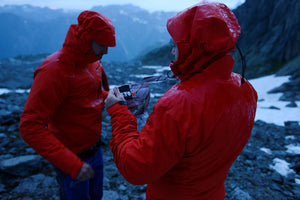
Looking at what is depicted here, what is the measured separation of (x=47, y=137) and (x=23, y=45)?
440 ft

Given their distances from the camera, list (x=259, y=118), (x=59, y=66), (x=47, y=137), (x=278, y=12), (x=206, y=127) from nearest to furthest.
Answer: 1. (x=206, y=127)
2. (x=47, y=137)
3. (x=59, y=66)
4. (x=259, y=118)
5. (x=278, y=12)

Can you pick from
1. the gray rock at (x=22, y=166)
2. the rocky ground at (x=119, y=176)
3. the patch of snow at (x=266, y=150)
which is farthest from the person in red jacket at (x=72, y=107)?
the patch of snow at (x=266, y=150)

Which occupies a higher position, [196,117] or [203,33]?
[203,33]

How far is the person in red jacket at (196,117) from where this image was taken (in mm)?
1021

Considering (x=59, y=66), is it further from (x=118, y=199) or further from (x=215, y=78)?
(x=118, y=199)

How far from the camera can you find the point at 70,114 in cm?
194

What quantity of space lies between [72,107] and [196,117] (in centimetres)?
138

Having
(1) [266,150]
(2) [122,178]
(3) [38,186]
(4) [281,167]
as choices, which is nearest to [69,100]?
(3) [38,186]

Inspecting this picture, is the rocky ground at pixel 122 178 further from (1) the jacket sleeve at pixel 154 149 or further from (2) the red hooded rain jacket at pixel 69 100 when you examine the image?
(1) the jacket sleeve at pixel 154 149

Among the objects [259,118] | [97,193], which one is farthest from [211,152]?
[259,118]

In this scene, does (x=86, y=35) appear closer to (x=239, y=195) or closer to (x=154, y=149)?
(x=154, y=149)

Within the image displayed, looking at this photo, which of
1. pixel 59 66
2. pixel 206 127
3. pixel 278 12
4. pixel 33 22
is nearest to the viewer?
pixel 206 127

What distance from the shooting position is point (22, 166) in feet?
11.0

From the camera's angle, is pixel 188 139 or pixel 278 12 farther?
pixel 278 12
